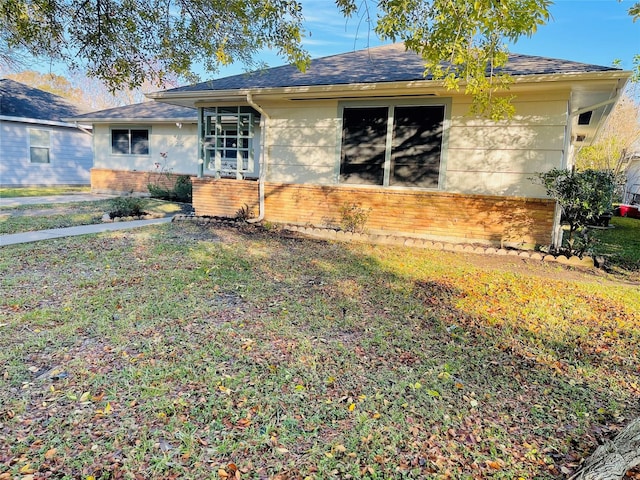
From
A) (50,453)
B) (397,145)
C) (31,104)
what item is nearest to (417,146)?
(397,145)

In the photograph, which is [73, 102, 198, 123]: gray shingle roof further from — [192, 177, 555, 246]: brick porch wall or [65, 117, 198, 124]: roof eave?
[192, 177, 555, 246]: brick porch wall

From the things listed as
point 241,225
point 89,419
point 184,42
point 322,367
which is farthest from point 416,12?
point 241,225

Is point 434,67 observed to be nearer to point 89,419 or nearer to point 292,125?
point 89,419

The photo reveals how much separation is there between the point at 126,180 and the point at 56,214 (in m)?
A: 6.52

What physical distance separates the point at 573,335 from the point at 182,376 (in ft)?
12.3

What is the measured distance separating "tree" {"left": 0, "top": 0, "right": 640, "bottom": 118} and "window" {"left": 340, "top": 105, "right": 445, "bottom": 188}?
123 centimetres

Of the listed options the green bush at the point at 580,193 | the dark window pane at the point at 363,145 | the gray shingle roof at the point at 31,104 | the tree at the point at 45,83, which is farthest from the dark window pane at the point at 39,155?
the tree at the point at 45,83

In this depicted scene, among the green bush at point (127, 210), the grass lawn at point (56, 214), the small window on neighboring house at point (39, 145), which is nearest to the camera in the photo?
the grass lawn at point (56, 214)

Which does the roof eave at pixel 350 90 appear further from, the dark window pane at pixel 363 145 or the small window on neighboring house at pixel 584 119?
the small window on neighboring house at pixel 584 119

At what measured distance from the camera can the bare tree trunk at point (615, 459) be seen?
79.0 inches

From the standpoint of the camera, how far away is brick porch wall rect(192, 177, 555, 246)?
26.3 feet

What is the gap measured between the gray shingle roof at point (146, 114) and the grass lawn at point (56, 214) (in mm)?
3736

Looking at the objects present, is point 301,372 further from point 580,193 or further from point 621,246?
point 621,246

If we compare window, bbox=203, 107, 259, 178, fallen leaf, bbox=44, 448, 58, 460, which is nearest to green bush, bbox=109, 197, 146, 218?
window, bbox=203, 107, 259, 178
